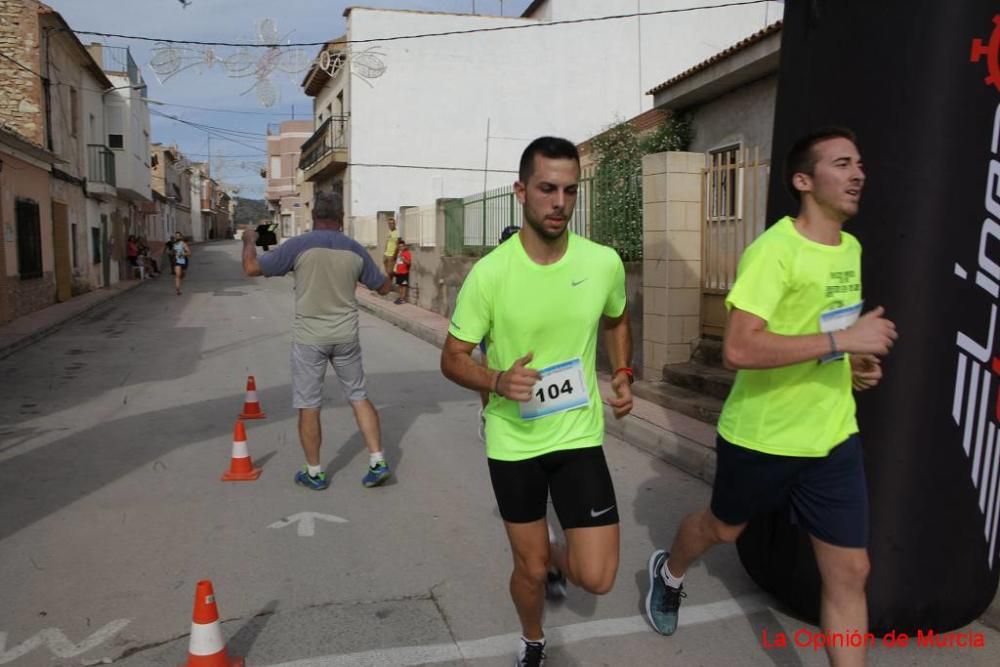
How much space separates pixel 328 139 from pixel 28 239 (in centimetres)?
1632

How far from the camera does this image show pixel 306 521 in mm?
4781

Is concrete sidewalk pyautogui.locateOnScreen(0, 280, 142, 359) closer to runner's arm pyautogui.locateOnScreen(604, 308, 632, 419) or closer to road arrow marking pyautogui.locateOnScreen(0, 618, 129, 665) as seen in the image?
road arrow marking pyautogui.locateOnScreen(0, 618, 129, 665)

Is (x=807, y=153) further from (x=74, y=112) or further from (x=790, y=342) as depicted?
(x=74, y=112)

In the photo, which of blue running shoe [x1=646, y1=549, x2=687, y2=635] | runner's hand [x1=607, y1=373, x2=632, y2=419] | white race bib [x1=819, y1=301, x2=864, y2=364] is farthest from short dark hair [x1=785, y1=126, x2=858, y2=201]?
blue running shoe [x1=646, y1=549, x2=687, y2=635]

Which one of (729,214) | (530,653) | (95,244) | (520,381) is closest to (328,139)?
(95,244)

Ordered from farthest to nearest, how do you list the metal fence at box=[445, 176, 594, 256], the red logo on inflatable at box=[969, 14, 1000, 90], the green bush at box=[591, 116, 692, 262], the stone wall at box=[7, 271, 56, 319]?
the stone wall at box=[7, 271, 56, 319] < the metal fence at box=[445, 176, 594, 256] < the green bush at box=[591, 116, 692, 262] < the red logo on inflatable at box=[969, 14, 1000, 90]

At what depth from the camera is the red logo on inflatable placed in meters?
2.91

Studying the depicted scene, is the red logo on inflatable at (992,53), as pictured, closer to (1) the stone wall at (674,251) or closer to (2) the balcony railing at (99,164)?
(1) the stone wall at (674,251)

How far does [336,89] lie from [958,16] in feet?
106

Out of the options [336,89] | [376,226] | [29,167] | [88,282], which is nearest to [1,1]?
[29,167]

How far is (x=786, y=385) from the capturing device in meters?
2.71

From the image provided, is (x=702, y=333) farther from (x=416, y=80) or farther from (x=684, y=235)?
(x=416, y=80)

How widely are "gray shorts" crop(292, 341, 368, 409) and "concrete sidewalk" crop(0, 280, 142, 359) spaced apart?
902cm

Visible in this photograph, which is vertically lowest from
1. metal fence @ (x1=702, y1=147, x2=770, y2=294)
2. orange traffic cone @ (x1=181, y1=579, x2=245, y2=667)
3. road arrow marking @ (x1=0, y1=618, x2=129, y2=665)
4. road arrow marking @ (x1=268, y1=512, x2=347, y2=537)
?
road arrow marking @ (x1=268, y1=512, x2=347, y2=537)
